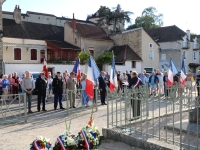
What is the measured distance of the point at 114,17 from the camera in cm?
5503

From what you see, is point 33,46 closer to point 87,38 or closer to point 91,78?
point 87,38

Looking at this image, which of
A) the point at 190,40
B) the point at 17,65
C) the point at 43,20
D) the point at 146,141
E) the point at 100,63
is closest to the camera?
the point at 146,141

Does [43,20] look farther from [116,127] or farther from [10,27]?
[116,127]

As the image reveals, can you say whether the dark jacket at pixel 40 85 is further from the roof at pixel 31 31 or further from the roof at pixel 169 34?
the roof at pixel 169 34

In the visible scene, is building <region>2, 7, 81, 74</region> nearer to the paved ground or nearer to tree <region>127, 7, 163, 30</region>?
the paved ground

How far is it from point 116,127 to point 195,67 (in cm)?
4726

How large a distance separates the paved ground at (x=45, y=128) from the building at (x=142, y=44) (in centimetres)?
2709

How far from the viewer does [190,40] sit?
162 ft

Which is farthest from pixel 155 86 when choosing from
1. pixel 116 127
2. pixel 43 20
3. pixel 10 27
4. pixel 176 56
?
pixel 43 20

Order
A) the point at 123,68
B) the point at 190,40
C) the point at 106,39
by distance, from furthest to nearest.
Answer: the point at 190,40
the point at 106,39
the point at 123,68

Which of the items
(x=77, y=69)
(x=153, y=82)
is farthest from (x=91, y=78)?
(x=153, y=82)

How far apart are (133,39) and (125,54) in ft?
13.1

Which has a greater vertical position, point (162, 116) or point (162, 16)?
point (162, 16)

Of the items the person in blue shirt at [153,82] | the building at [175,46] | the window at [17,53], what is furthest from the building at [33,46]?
the building at [175,46]
